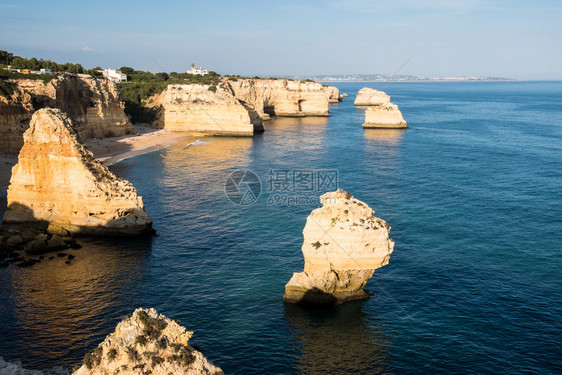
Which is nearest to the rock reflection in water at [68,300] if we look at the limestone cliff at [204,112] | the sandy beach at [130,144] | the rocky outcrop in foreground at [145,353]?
the rocky outcrop in foreground at [145,353]

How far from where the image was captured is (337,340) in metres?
30.5

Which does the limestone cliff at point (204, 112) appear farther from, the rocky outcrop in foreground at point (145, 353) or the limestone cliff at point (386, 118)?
the rocky outcrop in foreground at point (145, 353)

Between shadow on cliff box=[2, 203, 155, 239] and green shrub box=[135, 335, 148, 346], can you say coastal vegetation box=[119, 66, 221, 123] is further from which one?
green shrub box=[135, 335, 148, 346]

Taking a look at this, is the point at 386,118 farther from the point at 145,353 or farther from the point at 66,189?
the point at 145,353

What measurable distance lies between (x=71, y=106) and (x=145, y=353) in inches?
3242

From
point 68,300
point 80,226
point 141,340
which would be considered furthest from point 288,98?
point 141,340

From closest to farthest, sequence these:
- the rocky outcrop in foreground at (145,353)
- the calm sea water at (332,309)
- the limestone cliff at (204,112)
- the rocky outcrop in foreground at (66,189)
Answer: the rocky outcrop in foreground at (145,353), the calm sea water at (332,309), the rocky outcrop in foreground at (66,189), the limestone cliff at (204,112)

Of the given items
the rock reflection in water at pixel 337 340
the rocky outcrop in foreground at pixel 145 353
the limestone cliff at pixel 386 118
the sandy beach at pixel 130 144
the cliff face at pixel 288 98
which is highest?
the cliff face at pixel 288 98

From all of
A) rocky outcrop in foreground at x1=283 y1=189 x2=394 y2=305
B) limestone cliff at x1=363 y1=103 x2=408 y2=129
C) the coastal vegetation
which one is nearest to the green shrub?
→ rocky outcrop in foreground at x1=283 y1=189 x2=394 y2=305

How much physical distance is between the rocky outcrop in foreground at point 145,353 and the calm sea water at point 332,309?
33.9ft

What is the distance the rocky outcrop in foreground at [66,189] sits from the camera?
47719 millimetres

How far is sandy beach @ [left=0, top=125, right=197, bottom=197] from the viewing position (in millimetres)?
89744

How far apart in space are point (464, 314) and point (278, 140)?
88.9m

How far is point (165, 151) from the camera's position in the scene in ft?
328
